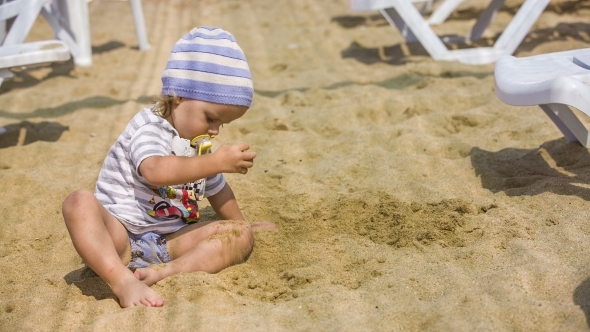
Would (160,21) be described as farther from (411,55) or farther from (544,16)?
(544,16)

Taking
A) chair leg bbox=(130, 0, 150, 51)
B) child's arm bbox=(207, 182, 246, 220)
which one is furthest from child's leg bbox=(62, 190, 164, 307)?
chair leg bbox=(130, 0, 150, 51)

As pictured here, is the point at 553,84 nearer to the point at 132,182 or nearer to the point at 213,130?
the point at 213,130

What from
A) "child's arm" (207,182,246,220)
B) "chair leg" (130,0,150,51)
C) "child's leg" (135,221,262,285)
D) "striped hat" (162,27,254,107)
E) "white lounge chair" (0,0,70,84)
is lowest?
"chair leg" (130,0,150,51)

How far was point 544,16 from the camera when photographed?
6.02 meters

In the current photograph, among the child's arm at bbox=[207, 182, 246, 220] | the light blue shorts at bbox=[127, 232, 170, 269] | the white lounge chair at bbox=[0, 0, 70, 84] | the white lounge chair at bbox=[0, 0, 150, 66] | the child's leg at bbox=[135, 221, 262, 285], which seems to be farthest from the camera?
the white lounge chair at bbox=[0, 0, 150, 66]

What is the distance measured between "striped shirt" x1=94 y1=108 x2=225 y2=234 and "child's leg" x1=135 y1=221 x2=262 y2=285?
113 millimetres

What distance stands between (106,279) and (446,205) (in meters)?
1.30

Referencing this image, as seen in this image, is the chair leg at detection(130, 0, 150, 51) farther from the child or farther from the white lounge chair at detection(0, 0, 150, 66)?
the child

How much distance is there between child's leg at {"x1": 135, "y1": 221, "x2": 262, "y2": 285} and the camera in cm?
221

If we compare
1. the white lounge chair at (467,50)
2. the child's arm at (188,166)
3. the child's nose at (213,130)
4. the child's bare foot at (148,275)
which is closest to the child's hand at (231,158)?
the child's arm at (188,166)

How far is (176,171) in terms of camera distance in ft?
6.99

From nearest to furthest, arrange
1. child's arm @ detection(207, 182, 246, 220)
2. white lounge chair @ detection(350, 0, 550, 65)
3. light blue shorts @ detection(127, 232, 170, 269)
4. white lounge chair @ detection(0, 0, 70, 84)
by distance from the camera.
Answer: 1. light blue shorts @ detection(127, 232, 170, 269)
2. child's arm @ detection(207, 182, 246, 220)
3. white lounge chair @ detection(0, 0, 70, 84)
4. white lounge chair @ detection(350, 0, 550, 65)

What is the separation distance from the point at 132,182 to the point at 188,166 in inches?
10.8

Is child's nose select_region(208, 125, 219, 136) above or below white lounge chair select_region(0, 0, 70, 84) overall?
above
